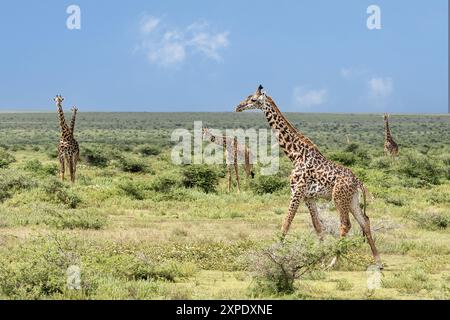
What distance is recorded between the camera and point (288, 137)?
11.8 meters

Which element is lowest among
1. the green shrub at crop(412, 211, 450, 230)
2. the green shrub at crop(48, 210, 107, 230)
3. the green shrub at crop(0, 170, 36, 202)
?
the green shrub at crop(412, 211, 450, 230)

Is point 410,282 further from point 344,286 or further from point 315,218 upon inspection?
point 315,218

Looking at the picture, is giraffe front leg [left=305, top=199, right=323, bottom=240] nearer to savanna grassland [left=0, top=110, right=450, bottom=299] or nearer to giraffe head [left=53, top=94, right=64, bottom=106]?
savanna grassland [left=0, top=110, right=450, bottom=299]

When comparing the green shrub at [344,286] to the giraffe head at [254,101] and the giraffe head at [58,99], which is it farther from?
the giraffe head at [58,99]

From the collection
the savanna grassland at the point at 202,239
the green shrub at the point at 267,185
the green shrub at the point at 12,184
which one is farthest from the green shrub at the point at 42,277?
the green shrub at the point at 267,185

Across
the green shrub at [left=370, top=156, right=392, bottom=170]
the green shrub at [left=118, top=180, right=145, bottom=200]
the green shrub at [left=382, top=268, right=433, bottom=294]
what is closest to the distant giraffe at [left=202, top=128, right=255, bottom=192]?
the green shrub at [left=118, top=180, right=145, bottom=200]

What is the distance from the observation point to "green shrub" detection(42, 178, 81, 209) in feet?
62.8

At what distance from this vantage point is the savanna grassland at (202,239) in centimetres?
947

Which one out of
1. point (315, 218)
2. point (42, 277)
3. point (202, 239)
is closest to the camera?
point (42, 277)

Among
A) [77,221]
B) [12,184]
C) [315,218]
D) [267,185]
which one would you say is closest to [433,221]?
[315,218]

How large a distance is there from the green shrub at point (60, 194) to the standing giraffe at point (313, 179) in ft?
28.2

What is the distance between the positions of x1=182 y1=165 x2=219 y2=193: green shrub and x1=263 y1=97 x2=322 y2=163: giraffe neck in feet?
39.6

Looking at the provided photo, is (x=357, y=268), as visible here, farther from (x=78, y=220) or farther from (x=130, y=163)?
(x=130, y=163)

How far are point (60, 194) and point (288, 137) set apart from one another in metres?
9.56
